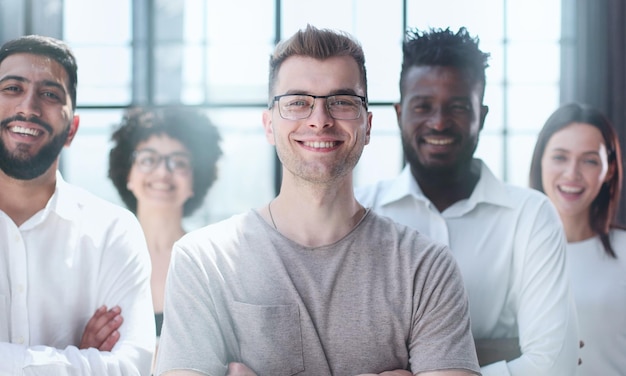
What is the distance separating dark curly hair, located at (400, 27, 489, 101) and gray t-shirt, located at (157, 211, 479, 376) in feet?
2.49

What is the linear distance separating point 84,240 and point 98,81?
0.59 metres

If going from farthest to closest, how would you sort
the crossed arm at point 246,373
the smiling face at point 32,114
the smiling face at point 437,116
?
the smiling face at point 437,116, the smiling face at point 32,114, the crossed arm at point 246,373

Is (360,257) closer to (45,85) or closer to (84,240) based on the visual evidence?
(84,240)

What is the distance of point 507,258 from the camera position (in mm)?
2707

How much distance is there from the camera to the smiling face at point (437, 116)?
269cm

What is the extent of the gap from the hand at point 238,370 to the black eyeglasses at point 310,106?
77 cm

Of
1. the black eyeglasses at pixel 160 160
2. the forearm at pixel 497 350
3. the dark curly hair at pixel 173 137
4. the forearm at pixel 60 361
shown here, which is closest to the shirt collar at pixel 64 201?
the dark curly hair at pixel 173 137

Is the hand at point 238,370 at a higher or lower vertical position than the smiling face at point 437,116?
lower

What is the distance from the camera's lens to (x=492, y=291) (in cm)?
269

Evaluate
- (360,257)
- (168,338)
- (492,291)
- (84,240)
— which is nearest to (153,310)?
(84,240)

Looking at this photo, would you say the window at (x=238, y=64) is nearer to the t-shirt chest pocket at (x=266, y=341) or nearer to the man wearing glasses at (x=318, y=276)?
the man wearing glasses at (x=318, y=276)

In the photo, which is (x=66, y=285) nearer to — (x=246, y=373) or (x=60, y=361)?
(x=60, y=361)

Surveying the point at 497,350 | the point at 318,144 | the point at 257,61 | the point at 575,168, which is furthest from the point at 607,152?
the point at 257,61

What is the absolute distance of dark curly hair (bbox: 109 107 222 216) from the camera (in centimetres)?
274
